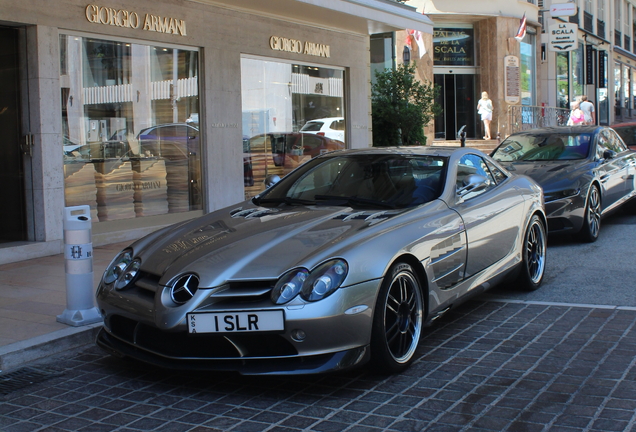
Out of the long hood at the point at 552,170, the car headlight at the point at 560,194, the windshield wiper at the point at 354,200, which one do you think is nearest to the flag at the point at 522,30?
the long hood at the point at 552,170

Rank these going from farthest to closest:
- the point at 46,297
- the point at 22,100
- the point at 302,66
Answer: the point at 302,66 < the point at 22,100 < the point at 46,297

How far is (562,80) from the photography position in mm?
31453

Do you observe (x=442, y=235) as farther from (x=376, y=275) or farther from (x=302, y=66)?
(x=302, y=66)

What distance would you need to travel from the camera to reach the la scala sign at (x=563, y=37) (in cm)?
2636

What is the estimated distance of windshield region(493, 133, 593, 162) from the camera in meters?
9.98

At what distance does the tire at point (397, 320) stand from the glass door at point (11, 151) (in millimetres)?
6201

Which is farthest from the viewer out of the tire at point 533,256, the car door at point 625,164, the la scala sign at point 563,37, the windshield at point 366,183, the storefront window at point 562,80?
the storefront window at point 562,80

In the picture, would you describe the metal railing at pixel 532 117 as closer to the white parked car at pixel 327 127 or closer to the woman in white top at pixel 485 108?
the woman in white top at pixel 485 108

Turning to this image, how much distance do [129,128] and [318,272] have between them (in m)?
7.14

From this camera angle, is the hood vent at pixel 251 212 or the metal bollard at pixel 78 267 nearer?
the hood vent at pixel 251 212

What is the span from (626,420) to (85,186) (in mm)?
7748

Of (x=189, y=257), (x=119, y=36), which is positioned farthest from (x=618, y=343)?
(x=119, y=36)

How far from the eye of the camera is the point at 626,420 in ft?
11.2

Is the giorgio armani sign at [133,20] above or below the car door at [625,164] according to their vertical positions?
above
